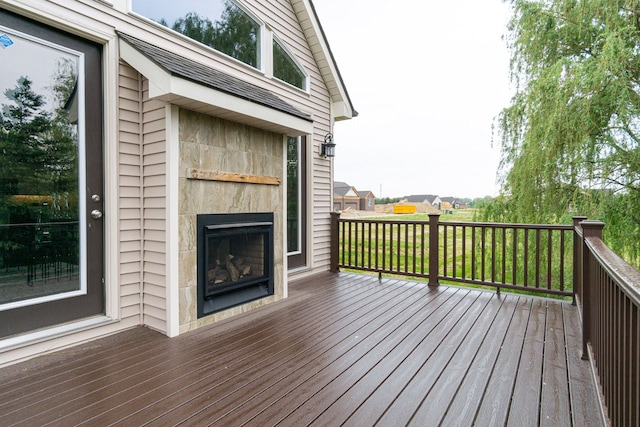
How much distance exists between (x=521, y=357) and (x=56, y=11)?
414 cm

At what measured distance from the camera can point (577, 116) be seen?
15.3 ft

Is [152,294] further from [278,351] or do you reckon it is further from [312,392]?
[312,392]

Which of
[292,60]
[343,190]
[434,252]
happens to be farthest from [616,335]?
[343,190]

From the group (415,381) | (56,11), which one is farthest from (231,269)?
Result: (56,11)

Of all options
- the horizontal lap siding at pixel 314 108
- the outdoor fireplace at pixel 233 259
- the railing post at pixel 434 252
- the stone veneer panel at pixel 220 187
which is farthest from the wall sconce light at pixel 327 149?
the outdoor fireplace at pixel 233 259

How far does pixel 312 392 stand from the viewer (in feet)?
6.31

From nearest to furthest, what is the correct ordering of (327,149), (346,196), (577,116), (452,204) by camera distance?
(577,116) < (327,149) < (452,204) < (346,196)

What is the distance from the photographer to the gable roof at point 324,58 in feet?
15.9

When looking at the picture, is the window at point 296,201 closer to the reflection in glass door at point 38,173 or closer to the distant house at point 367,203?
the reflection in glass door at point 38,173

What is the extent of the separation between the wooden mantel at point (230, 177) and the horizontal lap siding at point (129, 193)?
50 cm

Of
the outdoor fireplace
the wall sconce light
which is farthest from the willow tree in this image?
the outdoor fireplace

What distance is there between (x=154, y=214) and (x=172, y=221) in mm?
236

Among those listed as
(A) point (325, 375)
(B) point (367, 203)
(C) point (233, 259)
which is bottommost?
(A) point (325, 375)

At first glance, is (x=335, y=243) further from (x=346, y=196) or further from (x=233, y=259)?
(x=346, y=196)
